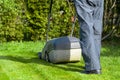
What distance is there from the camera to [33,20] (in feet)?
35.0

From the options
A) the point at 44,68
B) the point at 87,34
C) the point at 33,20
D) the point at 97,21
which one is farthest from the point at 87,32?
the point at 33,20

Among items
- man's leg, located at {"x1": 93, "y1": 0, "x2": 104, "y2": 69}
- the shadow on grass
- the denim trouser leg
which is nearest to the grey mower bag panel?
the shadow on grass

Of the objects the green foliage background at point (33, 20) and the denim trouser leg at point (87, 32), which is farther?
the green foliage background at point (33, 20)

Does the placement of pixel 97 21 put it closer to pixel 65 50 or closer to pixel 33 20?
pixel 65 50

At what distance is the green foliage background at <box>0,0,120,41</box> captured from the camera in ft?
34.6

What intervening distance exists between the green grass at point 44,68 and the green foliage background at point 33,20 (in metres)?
2.23

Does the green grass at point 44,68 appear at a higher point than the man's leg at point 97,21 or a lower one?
lower

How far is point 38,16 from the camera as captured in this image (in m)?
10.6

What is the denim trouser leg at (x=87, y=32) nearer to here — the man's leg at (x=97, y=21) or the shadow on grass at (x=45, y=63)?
the man's leg at (x=97, y=21)

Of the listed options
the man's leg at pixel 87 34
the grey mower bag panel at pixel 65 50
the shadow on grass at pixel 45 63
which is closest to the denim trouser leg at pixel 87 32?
the man's leg at pixel 87 34

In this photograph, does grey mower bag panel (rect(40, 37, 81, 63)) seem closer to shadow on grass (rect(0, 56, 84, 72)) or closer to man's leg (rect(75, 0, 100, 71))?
shadow on grass (rect(0, 56, 84, 72))

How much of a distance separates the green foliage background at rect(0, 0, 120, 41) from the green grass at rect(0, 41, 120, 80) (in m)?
2.23

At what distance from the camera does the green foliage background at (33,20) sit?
10.5 meters

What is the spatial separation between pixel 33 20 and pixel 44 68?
178 inches
